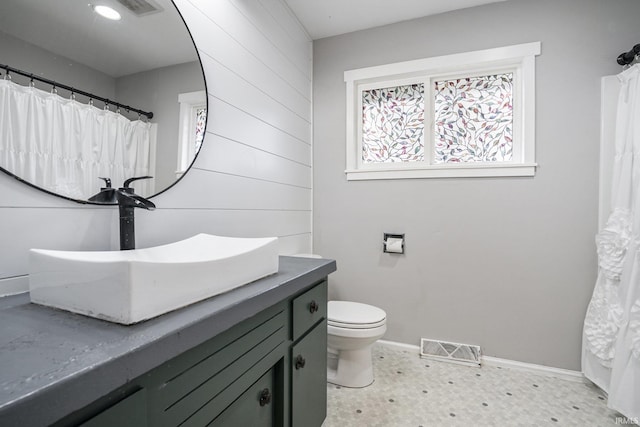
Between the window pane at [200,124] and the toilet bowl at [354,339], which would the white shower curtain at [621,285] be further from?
the window pane at [200,124]

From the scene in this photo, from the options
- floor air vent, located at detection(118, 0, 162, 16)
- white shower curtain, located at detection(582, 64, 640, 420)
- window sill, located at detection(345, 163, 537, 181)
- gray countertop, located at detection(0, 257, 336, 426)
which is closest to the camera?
gray countertop, located at detection(0, 257, 336, 426)

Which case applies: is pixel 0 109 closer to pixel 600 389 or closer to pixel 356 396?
pixel 356 396

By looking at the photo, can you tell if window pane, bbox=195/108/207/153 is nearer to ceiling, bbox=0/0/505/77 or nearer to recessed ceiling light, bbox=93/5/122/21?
ceiling, bbox=0/0/505/77

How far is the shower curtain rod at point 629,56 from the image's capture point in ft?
5.58

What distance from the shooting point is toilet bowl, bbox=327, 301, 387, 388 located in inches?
72.3

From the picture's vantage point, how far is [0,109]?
81 centimetres

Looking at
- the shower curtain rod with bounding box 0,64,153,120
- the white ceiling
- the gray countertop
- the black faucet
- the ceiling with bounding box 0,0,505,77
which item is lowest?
the gray countertop

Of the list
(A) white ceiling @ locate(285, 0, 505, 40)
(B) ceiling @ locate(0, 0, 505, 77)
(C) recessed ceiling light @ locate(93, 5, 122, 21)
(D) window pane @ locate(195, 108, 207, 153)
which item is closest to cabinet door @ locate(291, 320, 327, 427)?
(D) window pane @ locate(195, 108, 207, 153)

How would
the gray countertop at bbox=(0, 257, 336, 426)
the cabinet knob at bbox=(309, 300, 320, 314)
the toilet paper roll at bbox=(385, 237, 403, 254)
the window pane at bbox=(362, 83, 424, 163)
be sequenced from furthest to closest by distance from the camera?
1. the window pane at bbox=(362, 83, 424, 163)
2. the toilet paper roll at bbox=(385, 237, 403, 254)
3. the cabinet knob at bbox=(309, 300, 320, 314)
4. the gray countertop at bbox=(0, 257, 336, 426)

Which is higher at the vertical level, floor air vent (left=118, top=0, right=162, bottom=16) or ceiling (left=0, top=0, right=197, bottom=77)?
floor air vent (left=118, top=0, right=162, bottom=16)

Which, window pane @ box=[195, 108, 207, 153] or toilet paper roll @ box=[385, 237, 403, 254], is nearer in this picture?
window pane @ box=[195, 108, 207, 153]

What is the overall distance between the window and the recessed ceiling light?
1.75 m

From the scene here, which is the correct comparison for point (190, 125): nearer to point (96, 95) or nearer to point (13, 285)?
point (96, 95)

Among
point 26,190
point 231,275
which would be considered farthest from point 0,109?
point 231,275
